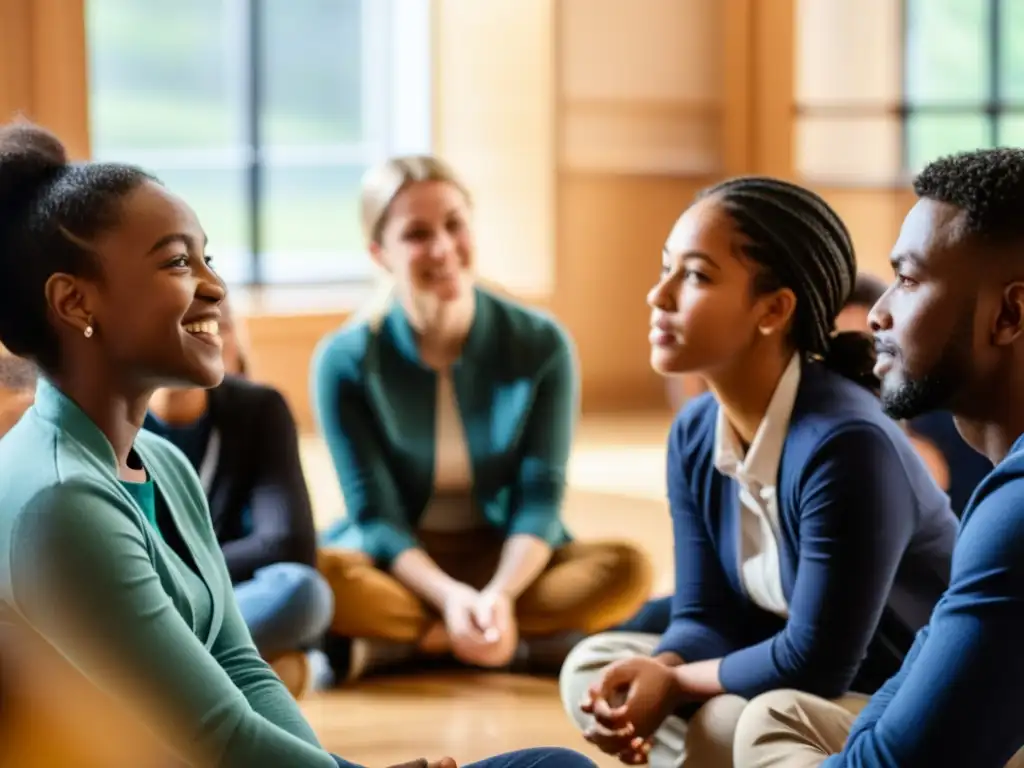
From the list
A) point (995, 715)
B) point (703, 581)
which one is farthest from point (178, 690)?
point (703, 581)

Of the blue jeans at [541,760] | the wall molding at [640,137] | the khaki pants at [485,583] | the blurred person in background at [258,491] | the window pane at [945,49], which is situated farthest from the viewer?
the window pane at [945,49]

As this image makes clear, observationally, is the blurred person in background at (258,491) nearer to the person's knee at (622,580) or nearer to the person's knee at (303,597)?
the person's knee at (303,597)

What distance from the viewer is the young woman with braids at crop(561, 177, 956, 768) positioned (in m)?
1.93

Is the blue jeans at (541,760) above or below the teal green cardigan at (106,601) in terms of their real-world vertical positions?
below

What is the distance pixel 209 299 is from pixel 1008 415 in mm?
739

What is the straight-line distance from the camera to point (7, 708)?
4.48 ft

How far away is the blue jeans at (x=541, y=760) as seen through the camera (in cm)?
157

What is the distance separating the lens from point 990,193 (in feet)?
4.89

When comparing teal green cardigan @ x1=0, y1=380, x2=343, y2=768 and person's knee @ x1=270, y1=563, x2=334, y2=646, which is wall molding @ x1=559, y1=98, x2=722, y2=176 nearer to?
person's knee @ x1=270, y1=563, x2=334, y2=646

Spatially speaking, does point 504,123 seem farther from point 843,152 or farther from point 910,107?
point 910,107

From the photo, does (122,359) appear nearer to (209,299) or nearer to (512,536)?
(209,299)

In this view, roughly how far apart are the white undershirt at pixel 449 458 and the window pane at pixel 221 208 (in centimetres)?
191

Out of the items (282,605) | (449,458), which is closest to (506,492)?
(449,458)

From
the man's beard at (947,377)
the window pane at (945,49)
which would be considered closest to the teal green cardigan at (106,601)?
the man's beard at (947,377)
